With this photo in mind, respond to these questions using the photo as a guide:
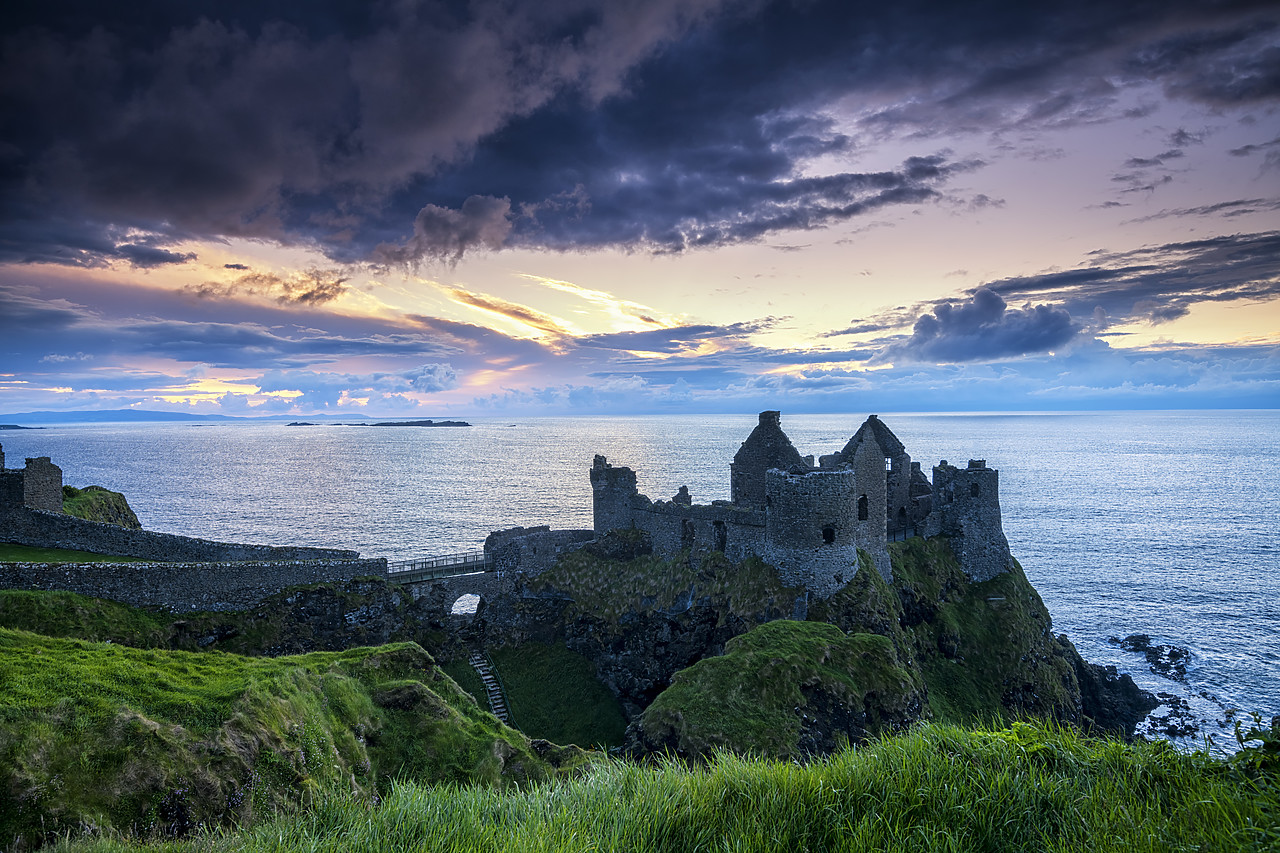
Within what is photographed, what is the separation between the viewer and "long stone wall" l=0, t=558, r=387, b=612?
25078 millimetres

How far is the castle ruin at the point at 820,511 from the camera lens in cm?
3183

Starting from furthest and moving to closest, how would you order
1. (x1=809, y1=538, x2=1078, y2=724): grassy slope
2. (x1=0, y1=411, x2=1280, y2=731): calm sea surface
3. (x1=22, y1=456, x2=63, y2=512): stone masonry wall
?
(x1=0, y1=411, x2=1280, y2=731): calm sea surface → (x1=22, y1=456, x2=63, y2=512): stone masonry wall → (x1=809, y1=538, x2=1078, y2=724): grassy slope

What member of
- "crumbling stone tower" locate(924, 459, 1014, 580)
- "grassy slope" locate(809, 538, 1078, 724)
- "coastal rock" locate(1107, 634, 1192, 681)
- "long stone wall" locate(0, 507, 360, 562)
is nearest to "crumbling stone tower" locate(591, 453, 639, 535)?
"grassy slope" locate(809, 538, 1078, 724)

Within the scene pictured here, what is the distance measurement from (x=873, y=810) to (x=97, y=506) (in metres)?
54.8

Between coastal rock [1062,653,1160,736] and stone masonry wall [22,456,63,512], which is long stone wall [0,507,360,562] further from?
coastal rock [1062,653,1160,736]

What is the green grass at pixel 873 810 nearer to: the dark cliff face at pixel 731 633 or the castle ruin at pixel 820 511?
the dark cliff face at pixel 731 633

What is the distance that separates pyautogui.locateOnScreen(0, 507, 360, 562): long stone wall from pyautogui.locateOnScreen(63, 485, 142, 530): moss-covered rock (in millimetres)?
5284

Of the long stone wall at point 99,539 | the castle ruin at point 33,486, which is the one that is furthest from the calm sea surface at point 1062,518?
the castle ruin at point 33,486

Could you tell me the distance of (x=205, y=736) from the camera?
12.2m

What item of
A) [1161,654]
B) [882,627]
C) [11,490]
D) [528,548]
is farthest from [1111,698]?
[11,490]

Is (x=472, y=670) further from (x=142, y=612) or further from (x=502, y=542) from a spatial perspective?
(x=142, y=612)

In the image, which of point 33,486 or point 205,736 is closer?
point 205,736

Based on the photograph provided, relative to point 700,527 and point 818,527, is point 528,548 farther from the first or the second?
point 818,527

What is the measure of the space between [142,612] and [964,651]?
143ft
